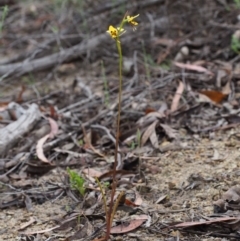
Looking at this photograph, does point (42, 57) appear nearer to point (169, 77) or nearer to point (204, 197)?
point (169, 77)

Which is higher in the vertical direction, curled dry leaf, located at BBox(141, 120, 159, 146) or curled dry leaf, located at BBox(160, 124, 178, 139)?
curled dry leaf, located at BBox(141, 120, 159, 146)

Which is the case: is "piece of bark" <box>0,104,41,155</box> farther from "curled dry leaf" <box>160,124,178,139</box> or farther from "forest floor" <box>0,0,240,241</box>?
"curled dry leaf" <box>160,124,178,139</box>

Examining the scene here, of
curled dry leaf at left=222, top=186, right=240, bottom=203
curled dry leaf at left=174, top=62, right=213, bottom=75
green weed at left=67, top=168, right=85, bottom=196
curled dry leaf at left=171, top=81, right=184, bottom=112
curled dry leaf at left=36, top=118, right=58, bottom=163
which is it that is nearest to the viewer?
curled dry leaf at left=222, top=186, right=240, bottom=203

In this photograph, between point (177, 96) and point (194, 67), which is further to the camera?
point (194, 67)

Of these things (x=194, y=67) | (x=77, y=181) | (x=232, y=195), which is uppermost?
(x=77, y=181)

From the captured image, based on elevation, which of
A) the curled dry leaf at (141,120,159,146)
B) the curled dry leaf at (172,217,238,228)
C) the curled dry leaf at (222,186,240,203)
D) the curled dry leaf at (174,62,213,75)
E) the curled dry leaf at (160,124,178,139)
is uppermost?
the curled dry leaf at (172,217,238,228)

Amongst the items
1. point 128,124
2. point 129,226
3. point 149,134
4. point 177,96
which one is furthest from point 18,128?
point 129,226

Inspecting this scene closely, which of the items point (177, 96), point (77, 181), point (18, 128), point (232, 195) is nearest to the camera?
point (232, 195)

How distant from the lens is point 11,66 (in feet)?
13.1

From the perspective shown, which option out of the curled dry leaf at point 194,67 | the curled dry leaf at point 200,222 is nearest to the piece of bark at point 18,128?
the curled dry leaf at point 194,67

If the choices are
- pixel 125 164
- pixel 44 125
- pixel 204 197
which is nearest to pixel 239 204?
pixel 204 197

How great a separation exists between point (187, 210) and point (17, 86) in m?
2.18

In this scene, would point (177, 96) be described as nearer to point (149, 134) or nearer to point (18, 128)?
point (149, 134)

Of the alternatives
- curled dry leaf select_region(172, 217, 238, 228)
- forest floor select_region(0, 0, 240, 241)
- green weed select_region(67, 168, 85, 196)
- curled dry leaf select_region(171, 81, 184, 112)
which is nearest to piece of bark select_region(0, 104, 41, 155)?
forest floor select_region(0, 0, 240, 241)
